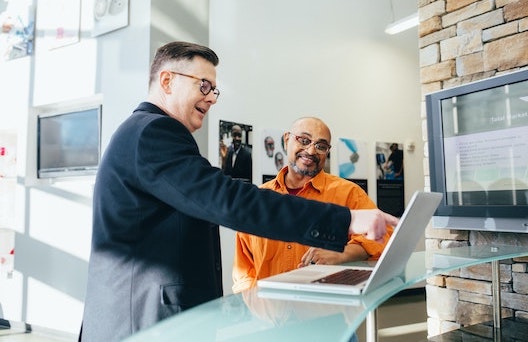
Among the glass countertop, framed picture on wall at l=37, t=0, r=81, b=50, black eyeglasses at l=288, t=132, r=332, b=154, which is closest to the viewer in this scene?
the glass countertop

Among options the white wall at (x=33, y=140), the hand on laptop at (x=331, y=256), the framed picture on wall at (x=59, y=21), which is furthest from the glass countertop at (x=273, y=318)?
the framed picture on wall at (x=59, y=21)

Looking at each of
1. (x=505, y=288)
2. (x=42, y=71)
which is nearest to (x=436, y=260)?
(x=505, y=288)

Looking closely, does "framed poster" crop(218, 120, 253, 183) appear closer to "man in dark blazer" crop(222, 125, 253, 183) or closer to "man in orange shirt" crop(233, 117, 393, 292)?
"man in dark blazer" crop(222, 125, 253, 183)

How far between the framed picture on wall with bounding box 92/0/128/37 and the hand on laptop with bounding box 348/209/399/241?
3.81m

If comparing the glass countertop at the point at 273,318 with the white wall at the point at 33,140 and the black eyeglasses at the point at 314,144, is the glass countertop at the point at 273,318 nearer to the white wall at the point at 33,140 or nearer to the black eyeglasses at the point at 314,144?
the black eyeglasses at the point at 314,144

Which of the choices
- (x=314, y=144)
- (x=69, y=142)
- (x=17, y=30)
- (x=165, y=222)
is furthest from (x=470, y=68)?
(x=17, y=30)

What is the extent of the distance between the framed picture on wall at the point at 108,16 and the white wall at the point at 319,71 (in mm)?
878

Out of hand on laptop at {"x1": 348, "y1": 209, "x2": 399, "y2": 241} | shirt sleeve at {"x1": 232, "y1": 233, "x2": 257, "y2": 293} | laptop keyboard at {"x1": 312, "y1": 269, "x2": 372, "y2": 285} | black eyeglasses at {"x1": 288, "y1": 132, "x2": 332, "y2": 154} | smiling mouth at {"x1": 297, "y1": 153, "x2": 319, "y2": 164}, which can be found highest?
black eyeglasses at {"x1": 288, "y1": 132, "x2": 332, "y2": 154}

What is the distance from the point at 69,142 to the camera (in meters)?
5.06

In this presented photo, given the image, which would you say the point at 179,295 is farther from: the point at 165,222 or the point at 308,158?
the point at 308,158

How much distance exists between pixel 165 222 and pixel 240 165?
3677mm

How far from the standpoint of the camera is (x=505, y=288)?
247 cm

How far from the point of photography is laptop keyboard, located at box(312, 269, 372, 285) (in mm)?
1159

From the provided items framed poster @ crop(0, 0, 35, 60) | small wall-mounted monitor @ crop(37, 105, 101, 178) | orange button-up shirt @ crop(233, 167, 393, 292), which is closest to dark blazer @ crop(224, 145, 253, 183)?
small wall-mounted monitor @ crop(37, 105, 101, 178)
